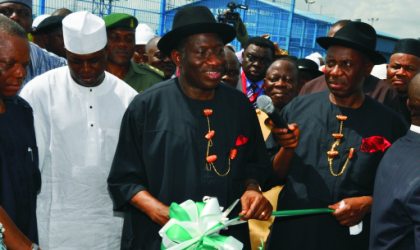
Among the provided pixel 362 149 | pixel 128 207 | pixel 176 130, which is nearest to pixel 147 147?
pixel 176 130

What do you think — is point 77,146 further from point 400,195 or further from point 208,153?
point 400,195

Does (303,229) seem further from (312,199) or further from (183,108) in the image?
(183,108)

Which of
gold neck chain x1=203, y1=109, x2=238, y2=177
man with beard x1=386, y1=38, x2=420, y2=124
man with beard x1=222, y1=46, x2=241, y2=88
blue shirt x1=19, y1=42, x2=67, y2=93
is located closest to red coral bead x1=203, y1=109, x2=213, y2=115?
gold neck chain x1=203, y1=109, x2=238, y2=177

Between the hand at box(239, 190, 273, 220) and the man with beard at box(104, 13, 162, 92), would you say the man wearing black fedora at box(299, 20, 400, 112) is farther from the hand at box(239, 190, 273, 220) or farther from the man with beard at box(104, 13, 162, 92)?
the hand at box(239, 190, 273, 220)

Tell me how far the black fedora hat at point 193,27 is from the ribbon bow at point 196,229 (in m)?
A: 1.09

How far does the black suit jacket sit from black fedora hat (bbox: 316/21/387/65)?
79cm

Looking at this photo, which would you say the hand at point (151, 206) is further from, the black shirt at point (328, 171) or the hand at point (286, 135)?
the black shirt at point (328, 171)

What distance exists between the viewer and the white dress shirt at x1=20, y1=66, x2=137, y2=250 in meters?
2.85

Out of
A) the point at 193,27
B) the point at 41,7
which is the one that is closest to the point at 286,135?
the point at 193,27

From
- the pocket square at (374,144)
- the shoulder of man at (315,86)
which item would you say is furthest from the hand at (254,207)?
the shoulder of man at (315,86)

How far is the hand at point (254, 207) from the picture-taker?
90.6 inches

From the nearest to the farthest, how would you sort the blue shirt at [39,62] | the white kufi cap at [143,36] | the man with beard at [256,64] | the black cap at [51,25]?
the blue shirt at [39,62], the black cap at [51,25], the man with beard at [256,64], the white kufi cap at [143,36]

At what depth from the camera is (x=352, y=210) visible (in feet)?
8.84

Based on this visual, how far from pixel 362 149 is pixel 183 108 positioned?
127 centimetres
